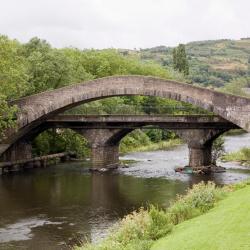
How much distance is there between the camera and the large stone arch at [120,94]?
156ft

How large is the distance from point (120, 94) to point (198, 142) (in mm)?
10266

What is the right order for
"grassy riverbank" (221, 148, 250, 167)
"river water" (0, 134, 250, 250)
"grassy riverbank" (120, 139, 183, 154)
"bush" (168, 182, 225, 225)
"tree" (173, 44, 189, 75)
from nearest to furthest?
"bush" (168, 182, 225, 225), "river water" (0, 134, 250, 250), "grassy riverbank" (221, 148, 250, 167), "grassy riverbank" (120, 139, 183, 154), "tree" (173, 44, 189, 75)

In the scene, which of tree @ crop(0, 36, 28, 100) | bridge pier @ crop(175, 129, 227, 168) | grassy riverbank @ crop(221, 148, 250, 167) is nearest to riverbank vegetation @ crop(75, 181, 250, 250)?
tree @ crop(0, 36, 28, 100)

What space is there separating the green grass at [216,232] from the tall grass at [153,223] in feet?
1.98

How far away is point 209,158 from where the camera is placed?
191ft

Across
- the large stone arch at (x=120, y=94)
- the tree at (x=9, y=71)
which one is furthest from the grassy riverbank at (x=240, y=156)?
the tree at (x=9, y=71)

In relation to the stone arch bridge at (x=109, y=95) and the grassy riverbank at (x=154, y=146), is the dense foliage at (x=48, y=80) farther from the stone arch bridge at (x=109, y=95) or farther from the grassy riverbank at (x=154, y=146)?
the stone arch bridge at (x=109, y=95)

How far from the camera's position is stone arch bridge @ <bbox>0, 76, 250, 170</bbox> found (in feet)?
156

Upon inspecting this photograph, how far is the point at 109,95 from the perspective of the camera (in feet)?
172

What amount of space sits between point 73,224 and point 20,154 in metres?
28.2

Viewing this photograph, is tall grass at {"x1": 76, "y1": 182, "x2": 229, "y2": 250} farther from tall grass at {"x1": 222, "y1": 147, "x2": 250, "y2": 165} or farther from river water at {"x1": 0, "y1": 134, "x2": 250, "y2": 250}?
tall grass at {"x1": 222, "y1": 147, "x2": 250, "y2": 165}

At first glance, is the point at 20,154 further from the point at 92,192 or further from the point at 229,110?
the point at 229,110

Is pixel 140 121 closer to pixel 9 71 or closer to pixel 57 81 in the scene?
pixel 9 71

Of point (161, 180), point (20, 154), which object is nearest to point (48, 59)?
point (20, 154)
